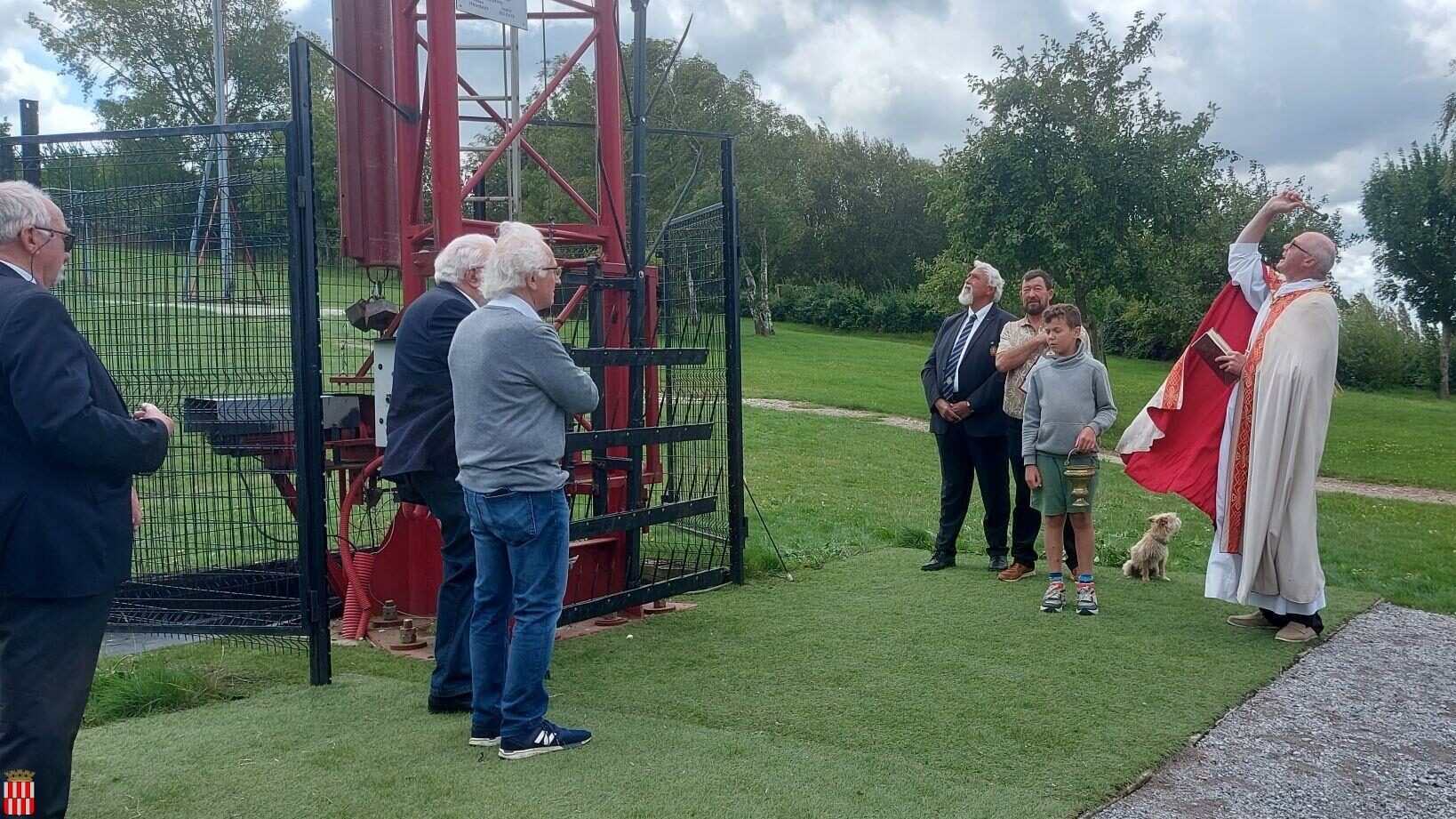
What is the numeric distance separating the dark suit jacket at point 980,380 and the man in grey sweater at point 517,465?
11.8 ft

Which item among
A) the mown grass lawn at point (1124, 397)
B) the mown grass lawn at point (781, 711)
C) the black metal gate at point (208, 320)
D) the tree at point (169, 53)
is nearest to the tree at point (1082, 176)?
the mown grass lawn at point (1124, 397)

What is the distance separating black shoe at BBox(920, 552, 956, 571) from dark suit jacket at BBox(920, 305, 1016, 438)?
2.71 feet

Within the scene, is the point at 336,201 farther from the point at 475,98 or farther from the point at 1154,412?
the point at 1154,412

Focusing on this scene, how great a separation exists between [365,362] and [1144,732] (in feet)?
14.4

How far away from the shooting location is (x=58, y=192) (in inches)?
209

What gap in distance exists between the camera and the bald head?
5.59 meters

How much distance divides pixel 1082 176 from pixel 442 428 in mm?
16774

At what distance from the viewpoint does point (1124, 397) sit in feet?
89.4

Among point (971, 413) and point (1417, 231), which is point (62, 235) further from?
point (1417, 231)

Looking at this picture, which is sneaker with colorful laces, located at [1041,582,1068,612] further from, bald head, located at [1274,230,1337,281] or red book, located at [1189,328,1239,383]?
bald head, located at [1274,230,1337,281]

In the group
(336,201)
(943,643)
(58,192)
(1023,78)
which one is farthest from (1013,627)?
(1023,78)

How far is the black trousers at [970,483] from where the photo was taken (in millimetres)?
7082

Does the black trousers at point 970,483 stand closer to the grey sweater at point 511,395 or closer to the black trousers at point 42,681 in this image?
the grey sweater at point 511,395

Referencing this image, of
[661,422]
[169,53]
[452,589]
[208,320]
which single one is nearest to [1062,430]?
[661,422]
